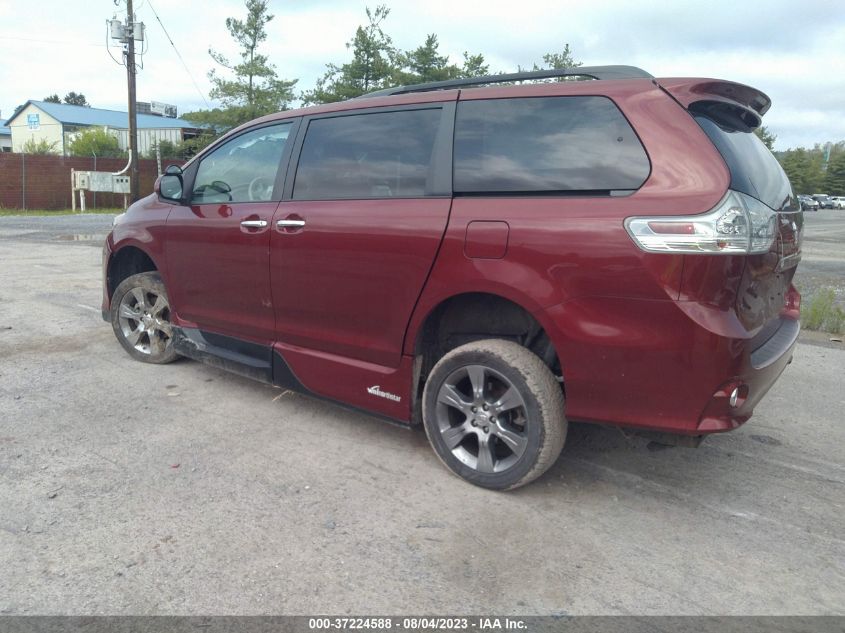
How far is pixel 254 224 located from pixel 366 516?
193 cm

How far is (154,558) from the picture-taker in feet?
8.55

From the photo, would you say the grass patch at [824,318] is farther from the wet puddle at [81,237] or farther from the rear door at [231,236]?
the wet puddle at [81,237]

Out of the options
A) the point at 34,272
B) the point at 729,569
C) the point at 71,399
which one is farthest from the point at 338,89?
the point at 729,569

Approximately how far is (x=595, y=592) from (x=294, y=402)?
2.50 metres

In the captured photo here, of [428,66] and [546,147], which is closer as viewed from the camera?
[546,147]

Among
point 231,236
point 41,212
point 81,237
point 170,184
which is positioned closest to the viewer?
point 231,236

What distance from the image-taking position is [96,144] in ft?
148

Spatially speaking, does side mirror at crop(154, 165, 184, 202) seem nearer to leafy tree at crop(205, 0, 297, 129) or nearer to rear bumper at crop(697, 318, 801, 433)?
rear bumper at crop(697, 318, 801, 433)

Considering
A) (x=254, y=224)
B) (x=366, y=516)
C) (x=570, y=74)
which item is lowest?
(x=366, y=516)

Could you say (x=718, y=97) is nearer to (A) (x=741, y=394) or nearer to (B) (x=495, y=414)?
(A) (x=741, y=394)

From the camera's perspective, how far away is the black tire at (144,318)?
16.2 feet

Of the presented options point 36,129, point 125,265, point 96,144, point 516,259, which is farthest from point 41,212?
point 36,129

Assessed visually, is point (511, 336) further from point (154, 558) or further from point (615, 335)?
point (154, 558)

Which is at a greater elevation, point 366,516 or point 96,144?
point 96,144
